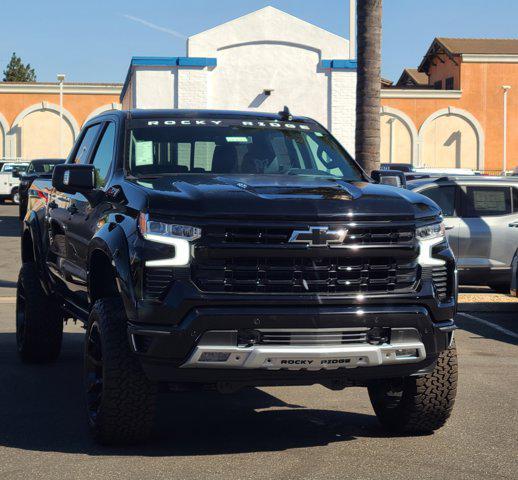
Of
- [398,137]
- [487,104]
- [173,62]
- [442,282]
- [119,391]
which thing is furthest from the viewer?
[487,104]

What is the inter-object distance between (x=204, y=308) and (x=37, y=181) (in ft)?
14.2

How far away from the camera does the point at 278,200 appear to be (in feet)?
A: 19.1

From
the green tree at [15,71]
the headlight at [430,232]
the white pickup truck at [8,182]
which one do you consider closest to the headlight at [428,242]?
the headlight at [430,232]

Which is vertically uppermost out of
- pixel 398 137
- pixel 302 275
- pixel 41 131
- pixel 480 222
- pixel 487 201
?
pixel 41 131

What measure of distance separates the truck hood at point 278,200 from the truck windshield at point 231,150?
2.07 feet

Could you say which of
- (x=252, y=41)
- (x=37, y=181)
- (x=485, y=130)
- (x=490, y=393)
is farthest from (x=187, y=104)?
(x=485, y=130)

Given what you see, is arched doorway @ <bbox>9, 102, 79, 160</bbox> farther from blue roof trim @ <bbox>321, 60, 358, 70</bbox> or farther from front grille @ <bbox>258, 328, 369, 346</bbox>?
front grille @ <bbox>258, 328, 369, 346</bbox>

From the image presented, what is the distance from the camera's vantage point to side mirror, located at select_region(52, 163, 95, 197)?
6941 millimetres

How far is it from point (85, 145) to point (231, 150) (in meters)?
1.71

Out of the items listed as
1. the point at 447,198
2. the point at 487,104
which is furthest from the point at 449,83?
the point at 447,198

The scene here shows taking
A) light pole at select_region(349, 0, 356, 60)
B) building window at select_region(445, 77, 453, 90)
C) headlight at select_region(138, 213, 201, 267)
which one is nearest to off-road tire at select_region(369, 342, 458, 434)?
headlight at select_region(138, 213, 201, 267)

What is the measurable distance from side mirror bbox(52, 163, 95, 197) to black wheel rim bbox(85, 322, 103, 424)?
1028 millimetres

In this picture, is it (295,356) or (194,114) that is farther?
(194,114)

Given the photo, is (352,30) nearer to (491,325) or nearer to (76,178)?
(491,325)
